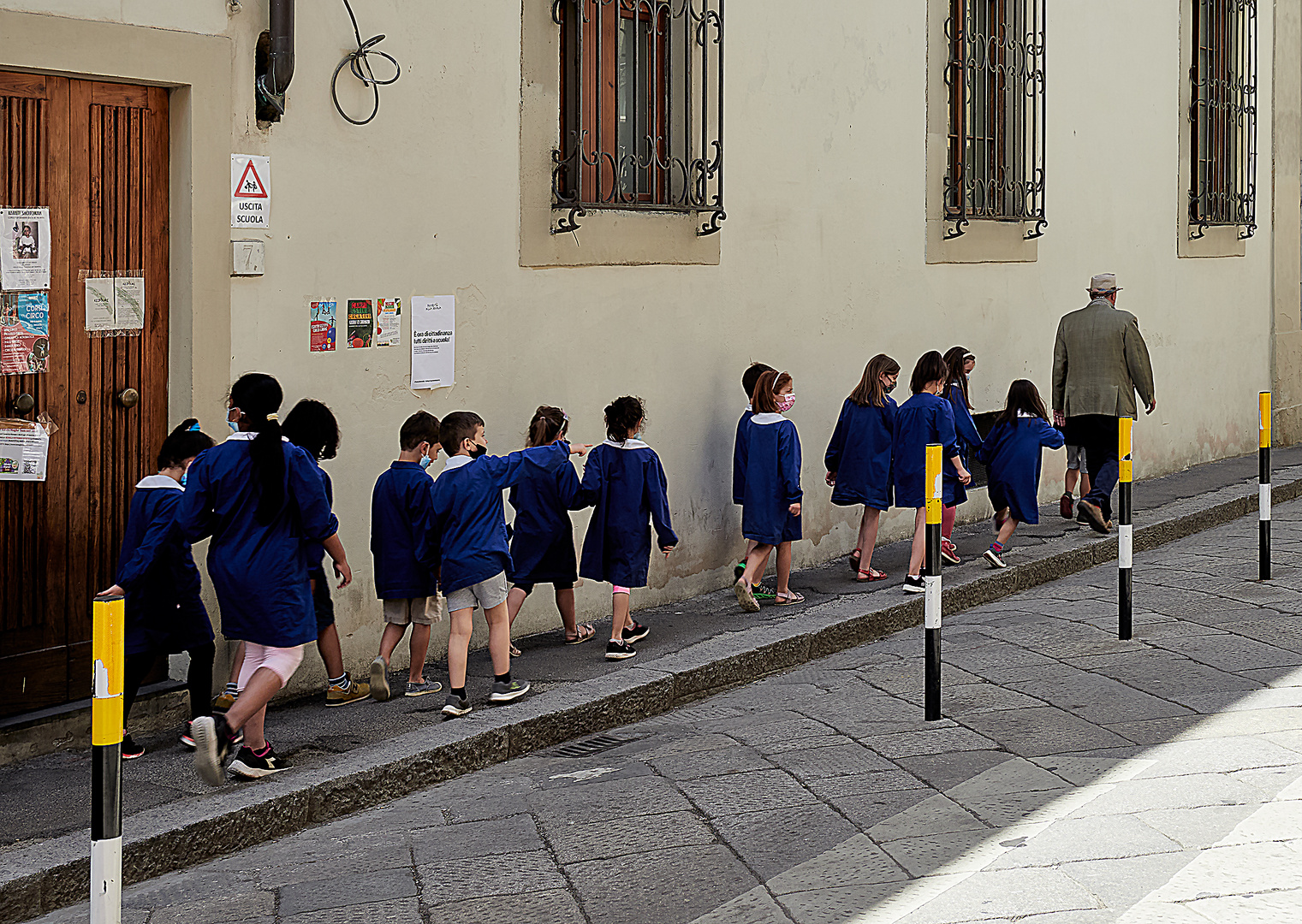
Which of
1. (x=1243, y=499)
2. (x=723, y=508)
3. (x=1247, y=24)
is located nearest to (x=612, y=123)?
(x=723, y=508)

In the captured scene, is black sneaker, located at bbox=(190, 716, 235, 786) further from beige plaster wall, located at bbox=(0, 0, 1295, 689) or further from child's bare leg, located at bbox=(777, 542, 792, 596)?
child's bare leg, located at bbox=(777, 542, 792, 596)

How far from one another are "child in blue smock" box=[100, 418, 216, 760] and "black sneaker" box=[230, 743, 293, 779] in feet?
1.35

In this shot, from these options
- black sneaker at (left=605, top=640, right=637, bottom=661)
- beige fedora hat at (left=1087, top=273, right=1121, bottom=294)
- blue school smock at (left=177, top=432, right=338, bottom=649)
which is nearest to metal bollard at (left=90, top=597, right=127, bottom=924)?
blue school smock at (left=177, top=432, right=338, bottom=649)

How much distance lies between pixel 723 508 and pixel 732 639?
156cm

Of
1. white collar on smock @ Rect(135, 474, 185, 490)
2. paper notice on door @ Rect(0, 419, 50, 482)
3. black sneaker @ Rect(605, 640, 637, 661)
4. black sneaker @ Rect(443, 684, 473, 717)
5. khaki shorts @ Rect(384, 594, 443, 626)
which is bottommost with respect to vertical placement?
black sneaker @ Rect(443, 684, 473, 717)

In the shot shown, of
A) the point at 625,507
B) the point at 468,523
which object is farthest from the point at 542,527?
the point at 468,523

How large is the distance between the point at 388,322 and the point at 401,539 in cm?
102

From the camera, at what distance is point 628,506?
7.26 meters

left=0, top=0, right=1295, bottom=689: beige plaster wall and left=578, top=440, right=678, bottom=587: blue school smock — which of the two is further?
left=578, top=440, right=678, bottom=587: blue school smock

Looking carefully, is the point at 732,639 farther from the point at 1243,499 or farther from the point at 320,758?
the point at 1243,499

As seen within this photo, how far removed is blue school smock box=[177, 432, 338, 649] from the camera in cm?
537

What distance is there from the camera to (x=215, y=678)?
628 cm

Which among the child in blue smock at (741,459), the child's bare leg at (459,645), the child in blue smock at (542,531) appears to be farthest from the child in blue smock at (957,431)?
the child's bare leg at (459,645)

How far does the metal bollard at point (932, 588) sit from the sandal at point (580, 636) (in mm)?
1973
